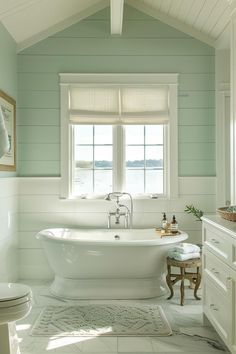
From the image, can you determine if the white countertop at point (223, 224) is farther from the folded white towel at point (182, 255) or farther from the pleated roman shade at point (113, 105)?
the pleated roman shade at point (113, 105)

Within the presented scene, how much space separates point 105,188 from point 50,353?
241 cm

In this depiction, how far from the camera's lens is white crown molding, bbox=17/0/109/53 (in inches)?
192

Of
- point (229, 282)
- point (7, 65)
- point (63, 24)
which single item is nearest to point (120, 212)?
point (7, 65)

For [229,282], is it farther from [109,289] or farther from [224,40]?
[224,40]

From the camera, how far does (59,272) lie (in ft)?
13.9

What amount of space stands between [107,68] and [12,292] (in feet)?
Answer: 10.3

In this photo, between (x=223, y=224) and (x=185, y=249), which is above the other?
(x=223, y=224)

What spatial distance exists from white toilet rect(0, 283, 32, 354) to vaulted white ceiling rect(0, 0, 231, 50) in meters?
2.55

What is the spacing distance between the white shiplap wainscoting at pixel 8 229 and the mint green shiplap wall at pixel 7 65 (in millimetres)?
149

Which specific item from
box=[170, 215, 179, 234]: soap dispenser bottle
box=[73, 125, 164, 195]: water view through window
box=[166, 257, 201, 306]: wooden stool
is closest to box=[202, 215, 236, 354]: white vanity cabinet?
box=[166, 257, 201, 306]: wooden stool

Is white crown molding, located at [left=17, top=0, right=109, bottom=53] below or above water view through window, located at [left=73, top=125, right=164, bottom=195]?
above

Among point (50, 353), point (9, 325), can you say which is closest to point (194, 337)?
point (50, 353)

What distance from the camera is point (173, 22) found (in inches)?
194

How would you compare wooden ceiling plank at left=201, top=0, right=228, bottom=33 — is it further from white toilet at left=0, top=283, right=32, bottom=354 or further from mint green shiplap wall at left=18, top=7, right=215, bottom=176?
white toilet at left=0, top=283, right=32, bottom=354
